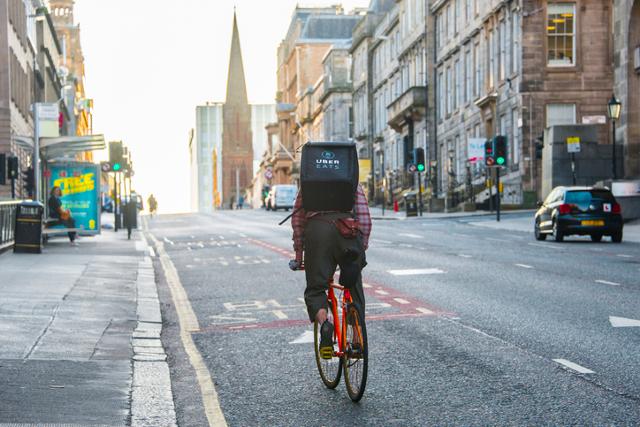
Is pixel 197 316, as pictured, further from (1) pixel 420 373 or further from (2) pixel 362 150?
(2) pixel 362 150

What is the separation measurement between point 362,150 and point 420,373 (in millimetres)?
88741

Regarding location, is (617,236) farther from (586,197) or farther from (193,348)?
(193,348)

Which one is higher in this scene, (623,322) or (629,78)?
(629,78)

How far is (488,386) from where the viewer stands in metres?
8.15

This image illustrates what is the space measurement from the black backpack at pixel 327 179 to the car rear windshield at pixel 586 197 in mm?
22653

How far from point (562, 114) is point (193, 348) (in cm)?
4389

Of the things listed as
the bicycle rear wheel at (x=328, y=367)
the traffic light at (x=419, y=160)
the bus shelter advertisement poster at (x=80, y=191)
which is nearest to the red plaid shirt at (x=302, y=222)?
the bicycle rear wheel at (x=328, y=367)

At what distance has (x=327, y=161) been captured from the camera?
756 centimetres

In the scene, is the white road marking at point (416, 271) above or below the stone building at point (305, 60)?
below

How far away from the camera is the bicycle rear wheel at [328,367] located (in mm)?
8055

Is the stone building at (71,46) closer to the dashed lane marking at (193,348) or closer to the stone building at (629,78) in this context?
the stone building at (629,78)

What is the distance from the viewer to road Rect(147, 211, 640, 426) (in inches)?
292

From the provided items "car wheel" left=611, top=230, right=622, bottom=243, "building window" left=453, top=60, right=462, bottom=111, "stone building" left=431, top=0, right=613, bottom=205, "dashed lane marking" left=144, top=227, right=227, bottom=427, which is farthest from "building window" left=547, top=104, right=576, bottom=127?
"dashed lane marking" left=144, top=227, right=227, bottom=427

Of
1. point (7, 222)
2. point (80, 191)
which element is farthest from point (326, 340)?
point (80, 191)
